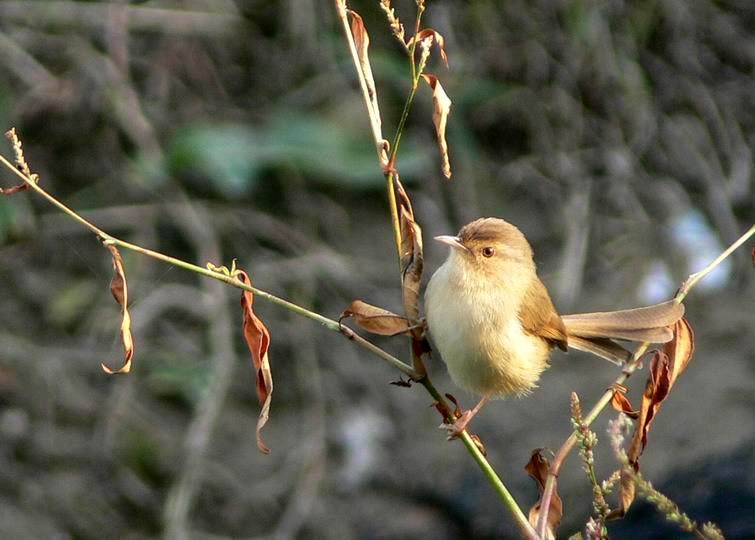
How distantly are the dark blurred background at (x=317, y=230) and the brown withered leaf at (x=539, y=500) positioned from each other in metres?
4.15

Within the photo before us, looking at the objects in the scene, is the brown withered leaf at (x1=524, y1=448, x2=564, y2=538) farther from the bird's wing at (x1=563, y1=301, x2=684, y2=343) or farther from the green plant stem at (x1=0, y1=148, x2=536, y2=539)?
the bird's wing at (x1=563, y1=301, x2=684, y2=343)

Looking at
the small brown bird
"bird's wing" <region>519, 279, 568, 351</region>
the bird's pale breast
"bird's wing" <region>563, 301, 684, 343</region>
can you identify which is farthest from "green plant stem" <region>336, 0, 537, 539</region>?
"bird's wing" <region>519, 279, 568, 351</region>

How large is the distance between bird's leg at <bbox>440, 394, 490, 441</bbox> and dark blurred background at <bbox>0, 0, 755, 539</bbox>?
3.55m

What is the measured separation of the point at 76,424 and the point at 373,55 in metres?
2.77

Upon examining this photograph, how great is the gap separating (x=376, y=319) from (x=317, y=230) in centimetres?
475

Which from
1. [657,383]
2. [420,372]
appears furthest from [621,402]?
[420,372]

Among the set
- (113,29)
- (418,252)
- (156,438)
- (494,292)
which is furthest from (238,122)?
(418,252)

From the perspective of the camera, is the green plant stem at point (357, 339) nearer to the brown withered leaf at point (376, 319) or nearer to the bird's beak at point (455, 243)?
the brown withered leaf at point (376, 319)

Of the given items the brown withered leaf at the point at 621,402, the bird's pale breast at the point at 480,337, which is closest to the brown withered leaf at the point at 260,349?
the brown withered leaf at the point at 621,402

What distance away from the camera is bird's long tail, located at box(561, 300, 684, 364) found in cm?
205

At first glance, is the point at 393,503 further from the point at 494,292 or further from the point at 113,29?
the point at 494,292

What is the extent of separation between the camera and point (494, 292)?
313 cm

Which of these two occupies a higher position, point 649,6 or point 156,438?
point 649,6

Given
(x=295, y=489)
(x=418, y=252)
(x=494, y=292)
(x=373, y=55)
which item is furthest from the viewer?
(x=373, y=55)
